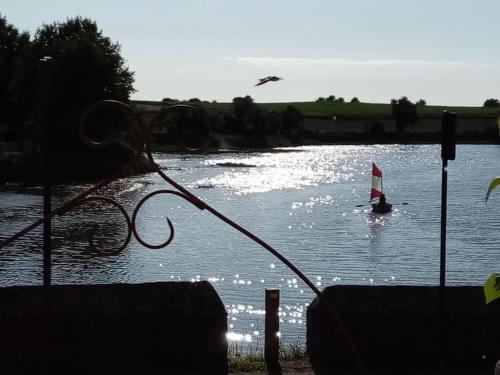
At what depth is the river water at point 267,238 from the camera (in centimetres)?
3005

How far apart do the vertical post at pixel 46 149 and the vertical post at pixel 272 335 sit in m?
2.64

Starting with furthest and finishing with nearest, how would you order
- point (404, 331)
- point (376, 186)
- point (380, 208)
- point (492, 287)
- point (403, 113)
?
point (403, 113)
point (376, 186)
point (380, 208)
point (404, 331)
point (492, 287)

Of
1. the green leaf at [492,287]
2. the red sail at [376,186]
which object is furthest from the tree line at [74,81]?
the green leaf at [492,287]

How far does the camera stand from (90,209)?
52.4 meters

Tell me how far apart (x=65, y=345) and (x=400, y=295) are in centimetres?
322

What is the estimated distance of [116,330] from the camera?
8758 millimetres

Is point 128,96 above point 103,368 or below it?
above

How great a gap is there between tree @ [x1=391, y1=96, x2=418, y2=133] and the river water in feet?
231

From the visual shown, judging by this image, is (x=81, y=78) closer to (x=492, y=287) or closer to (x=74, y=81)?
(x=74, y=81)

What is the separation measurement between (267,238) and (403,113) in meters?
114

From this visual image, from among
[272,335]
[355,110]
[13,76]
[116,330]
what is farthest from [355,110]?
[116,330]

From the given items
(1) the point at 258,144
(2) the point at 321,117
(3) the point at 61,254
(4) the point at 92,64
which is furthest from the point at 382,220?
(2) the point at 321,117

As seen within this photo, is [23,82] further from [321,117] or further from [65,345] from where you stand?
[321,117]

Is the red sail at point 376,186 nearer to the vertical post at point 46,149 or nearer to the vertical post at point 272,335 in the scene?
the vertical post at point 272,335
